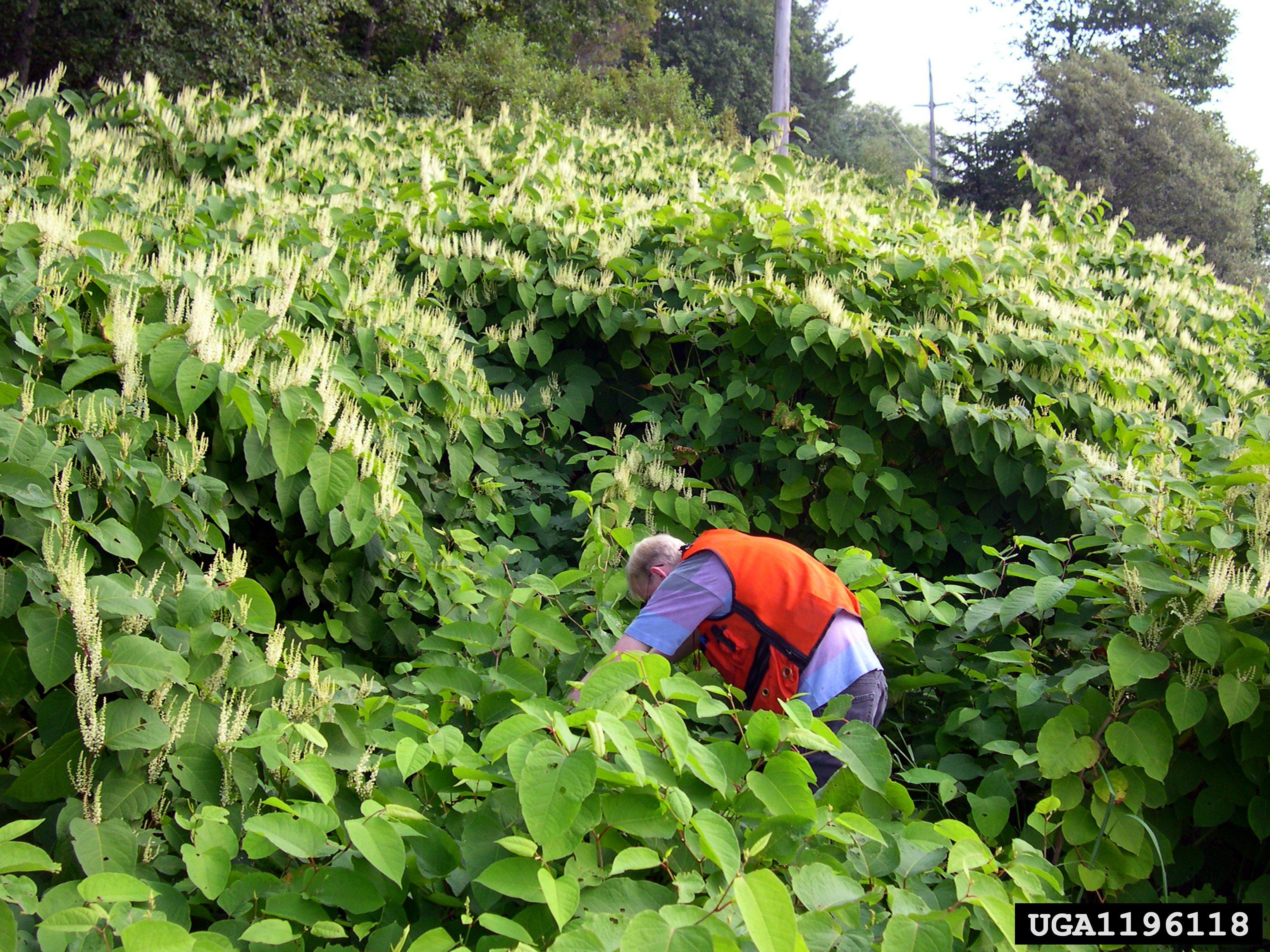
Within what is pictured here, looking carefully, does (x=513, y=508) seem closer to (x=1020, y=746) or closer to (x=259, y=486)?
(x=259, y=486)

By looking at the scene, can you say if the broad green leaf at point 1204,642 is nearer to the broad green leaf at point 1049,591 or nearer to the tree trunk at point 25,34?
the broad green leaf at point 1049,591

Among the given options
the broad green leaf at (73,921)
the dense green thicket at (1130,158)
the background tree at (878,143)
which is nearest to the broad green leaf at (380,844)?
the broad green leaf at (73,921)

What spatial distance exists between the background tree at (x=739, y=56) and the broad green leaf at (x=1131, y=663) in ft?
91.7

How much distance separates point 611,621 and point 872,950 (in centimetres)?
150

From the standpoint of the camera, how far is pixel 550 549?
4.43m

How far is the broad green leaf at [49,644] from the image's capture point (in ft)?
6.09

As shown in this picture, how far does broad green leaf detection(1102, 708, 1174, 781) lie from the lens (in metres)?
2.54

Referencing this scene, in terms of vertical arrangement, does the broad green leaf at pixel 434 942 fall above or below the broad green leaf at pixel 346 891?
above

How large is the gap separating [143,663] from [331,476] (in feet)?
3.73

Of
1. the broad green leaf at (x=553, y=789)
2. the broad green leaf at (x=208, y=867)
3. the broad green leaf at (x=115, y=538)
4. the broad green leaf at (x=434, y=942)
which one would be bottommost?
the broad green leaf at (x=208, y=867)

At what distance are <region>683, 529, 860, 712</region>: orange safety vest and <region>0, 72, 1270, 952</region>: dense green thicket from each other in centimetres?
18

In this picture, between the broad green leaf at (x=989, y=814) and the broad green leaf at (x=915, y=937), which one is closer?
the broad green leaf at (x=915, y=937)

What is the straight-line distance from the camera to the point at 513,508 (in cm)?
Result: 432

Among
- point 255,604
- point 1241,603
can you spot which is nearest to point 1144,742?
point 1241,603
